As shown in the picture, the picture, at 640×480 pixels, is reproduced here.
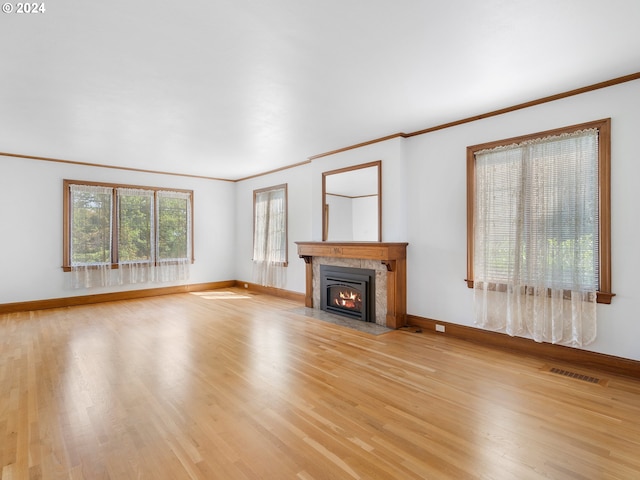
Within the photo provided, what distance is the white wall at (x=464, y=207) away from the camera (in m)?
3.06

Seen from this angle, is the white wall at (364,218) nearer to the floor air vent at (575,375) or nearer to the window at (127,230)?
the floor air vent at (575,375)

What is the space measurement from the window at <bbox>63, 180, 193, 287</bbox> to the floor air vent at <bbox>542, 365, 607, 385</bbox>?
694cm

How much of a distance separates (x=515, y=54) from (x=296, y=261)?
4.96 metres

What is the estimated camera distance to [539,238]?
3527 millimetres

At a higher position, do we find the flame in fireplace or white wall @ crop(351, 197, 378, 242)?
white wall @ crop(351, 197, 378, 242)

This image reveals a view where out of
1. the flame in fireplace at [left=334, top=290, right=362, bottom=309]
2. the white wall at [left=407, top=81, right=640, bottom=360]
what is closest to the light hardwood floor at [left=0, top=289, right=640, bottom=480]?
the white wall at [left=407, top=81, right=640, bottom=360]

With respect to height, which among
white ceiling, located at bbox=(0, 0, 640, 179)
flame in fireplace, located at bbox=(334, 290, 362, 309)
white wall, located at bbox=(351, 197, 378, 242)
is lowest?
flame in fireplace, located at bbox=(334, 290, 362, 309)

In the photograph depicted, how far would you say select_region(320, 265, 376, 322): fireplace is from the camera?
16.4ft

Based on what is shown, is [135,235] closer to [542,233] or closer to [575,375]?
[542,233]

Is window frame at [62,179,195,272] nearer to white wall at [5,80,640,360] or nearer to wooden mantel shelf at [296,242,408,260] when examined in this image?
white wall at [5,80,640,360]

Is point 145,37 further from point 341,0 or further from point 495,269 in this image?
point 495,269

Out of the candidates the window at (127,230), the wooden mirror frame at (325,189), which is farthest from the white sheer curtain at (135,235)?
→ the wooden mirror frame at (325,189)

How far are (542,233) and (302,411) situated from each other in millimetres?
3017

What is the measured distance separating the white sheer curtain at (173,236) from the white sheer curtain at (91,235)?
95 centimetres
